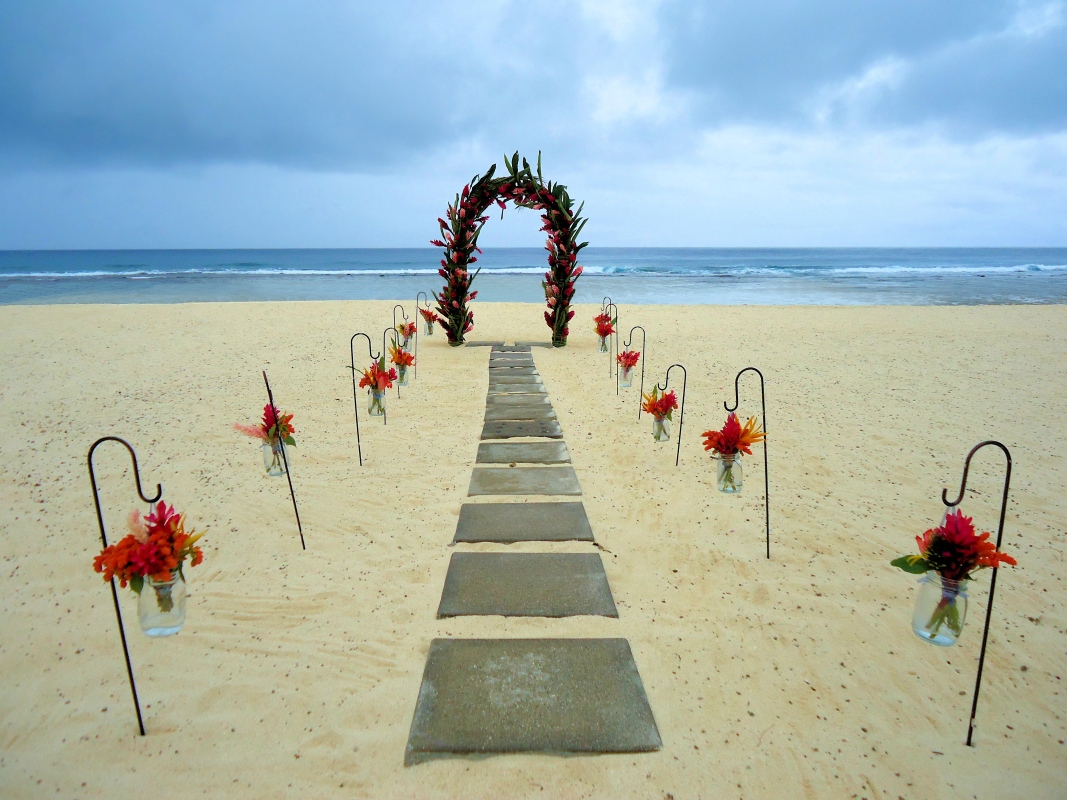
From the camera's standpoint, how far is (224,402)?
668 centimetres

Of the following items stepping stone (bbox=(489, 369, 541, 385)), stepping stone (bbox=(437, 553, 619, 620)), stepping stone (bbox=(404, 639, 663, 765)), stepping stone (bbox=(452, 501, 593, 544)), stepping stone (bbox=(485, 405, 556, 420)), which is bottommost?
stepping stone (bbox=(404, 639, 663, 765))

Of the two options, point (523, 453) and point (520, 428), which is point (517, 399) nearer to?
point (520, 428)

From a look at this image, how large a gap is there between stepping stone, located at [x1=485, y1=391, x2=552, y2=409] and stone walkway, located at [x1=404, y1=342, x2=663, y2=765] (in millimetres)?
2229

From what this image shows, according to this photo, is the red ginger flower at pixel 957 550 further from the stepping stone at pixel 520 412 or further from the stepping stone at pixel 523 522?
the stepping stone at pixel 520 412

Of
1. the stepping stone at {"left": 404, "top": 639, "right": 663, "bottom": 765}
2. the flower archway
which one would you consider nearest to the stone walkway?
the stepping stone at {"left": 404, "top": 639, "right": 663, "bottom": 765}

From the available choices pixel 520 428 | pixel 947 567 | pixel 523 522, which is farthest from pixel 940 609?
pixel 520 428

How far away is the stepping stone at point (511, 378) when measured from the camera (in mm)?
8030

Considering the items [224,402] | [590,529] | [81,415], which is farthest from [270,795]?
[81,415]

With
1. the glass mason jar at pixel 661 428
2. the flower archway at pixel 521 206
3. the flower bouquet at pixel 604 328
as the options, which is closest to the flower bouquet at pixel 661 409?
the glass mason jar at pixel 661 428

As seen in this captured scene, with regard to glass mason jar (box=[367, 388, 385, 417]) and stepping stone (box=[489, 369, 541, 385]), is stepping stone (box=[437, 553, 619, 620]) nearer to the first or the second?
glass mason jar (box=[367, 388, 385, 417])

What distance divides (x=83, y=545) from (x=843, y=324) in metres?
14.9

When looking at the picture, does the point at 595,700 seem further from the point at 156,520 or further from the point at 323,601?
the point at 156,520

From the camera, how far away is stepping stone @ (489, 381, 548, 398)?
7324mm

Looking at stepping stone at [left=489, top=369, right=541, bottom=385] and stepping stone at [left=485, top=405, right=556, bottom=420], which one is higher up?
stepping stone at [left=489, top=369, right=541, bottom=385]
